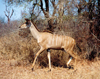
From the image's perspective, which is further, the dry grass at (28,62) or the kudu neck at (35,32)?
the kudu neck at (35,32)

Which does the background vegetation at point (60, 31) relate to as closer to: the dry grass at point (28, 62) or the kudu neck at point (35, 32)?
the dry grass at point (28, 62)

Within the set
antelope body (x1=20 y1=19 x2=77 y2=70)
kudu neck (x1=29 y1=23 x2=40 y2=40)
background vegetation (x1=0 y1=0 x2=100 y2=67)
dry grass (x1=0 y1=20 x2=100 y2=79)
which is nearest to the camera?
dry grass (x1=0 y1=20 x2=100 y2=79)

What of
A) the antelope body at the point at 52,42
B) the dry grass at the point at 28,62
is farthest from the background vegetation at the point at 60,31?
the antelope body at the point at 52,42

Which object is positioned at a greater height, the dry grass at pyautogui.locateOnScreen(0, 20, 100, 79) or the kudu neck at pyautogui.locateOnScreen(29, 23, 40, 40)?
the kudu neck at pyautogui.locateOnScreen(29, 23, 40, 40)

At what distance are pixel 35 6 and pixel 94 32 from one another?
3.74m

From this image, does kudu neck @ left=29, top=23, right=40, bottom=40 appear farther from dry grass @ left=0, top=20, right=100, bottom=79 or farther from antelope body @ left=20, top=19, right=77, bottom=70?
dry grass @ left=0, top=20, right=100, bottom=79

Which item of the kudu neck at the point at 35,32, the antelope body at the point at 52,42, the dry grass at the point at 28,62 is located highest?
the kudu neck at the point at 35,32

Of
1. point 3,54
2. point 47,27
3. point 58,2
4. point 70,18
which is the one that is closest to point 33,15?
point 47,27

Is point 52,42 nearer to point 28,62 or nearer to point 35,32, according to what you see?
point 35,32

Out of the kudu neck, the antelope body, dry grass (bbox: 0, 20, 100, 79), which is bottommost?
dry grass (bbox: 0, 20, 100, 79)

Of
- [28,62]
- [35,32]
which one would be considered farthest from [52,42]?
[28,62]

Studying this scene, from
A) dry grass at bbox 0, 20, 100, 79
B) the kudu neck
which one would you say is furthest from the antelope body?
dry grass at bbox 0, 20, 100, 79

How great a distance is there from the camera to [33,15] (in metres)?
7.17

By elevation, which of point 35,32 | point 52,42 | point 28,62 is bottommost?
point 28,62
